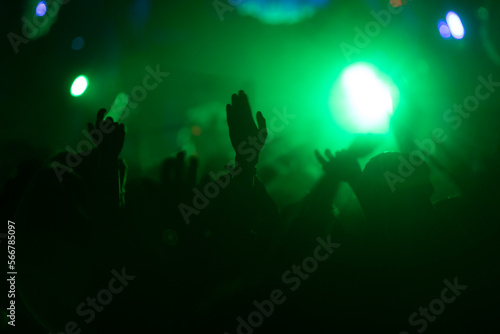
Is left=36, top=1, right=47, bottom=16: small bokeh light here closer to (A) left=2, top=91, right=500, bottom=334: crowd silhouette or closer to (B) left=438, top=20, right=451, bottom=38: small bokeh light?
(A) left=2, top=91, right=500, bottom=334: crowd silhouette

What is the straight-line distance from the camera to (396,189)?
177 cm

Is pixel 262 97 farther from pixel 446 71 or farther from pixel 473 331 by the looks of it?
pixel 473 331

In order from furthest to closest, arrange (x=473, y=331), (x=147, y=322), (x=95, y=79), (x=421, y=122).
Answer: (x=95, y=79), (x=421, y=122), (x=473, y=331), (x=147, y=322)

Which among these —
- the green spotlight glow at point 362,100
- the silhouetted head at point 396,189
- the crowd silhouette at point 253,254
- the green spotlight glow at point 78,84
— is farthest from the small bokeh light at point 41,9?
the silhouetted head at point 396,189

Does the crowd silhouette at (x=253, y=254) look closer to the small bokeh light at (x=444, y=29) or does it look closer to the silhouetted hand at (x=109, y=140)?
the silhouetted hand at (x=109, y=140)

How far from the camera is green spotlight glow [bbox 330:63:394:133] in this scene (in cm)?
387

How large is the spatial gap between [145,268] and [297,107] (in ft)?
10.1

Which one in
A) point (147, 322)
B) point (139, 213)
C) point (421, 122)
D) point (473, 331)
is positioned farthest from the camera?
point (421, 122)

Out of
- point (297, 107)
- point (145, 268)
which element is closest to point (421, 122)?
point (297, 107)

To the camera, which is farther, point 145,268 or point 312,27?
point 312,27

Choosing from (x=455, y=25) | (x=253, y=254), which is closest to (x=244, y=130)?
(x=253, y=254)

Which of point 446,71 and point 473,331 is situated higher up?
point 446,71

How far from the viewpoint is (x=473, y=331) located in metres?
1.66

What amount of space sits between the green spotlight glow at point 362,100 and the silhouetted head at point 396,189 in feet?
6.61
